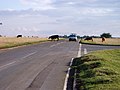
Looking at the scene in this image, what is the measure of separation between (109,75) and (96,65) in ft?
14.6

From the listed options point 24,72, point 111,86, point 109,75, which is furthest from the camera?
point 24,72

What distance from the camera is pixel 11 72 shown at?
2117cm

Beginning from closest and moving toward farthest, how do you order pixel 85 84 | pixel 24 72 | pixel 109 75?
pixel 85 84
pixel 109 75
pixel 24 72

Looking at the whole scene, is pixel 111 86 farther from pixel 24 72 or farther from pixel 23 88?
pixel 24 72

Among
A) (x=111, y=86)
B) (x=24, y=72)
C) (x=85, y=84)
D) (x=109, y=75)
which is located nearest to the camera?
(x=111, y=86)

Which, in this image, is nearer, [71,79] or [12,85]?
[12,85]

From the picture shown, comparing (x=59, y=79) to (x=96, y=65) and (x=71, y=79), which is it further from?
(x=96, y=65)

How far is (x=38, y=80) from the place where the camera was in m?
17.8

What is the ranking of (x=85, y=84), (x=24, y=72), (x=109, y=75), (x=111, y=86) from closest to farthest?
(x=111, y=86) → (x=85, y=84) → (x=109, y=75) → (x=24, y=72)

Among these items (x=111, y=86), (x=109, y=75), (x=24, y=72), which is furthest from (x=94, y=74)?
(x=24, y=72)

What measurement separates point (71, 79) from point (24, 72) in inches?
151

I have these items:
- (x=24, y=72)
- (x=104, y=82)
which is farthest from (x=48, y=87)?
(x=24, y=72)

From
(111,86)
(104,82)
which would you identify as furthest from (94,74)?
(111,86)

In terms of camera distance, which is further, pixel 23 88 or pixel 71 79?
pixel 71 79
